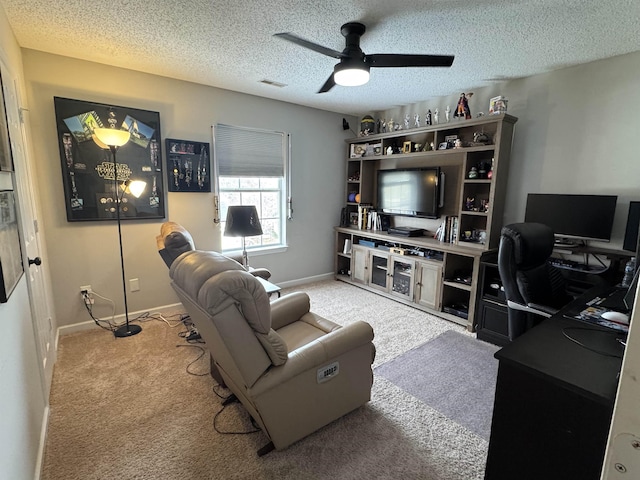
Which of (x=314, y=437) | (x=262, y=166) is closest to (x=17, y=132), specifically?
(x=262, y=166)

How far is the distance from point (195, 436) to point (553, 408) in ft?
5.74

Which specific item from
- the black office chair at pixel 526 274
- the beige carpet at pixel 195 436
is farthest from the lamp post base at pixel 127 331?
the black office chair at pixel 526 274

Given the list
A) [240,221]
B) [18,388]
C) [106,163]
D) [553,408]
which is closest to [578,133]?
[553,408]

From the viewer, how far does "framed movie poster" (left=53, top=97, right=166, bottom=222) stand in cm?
279

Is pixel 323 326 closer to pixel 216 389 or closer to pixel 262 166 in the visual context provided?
pixel 216 389

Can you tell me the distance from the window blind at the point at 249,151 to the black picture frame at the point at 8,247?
2226 mm

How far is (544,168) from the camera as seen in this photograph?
9.98 ft

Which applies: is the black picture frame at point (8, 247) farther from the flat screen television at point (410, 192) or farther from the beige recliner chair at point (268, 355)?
the flat screen television at point (410, 192)

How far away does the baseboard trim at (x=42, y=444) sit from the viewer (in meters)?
1.51

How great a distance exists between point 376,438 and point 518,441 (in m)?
0.80

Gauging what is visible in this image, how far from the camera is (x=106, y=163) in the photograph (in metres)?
2.96

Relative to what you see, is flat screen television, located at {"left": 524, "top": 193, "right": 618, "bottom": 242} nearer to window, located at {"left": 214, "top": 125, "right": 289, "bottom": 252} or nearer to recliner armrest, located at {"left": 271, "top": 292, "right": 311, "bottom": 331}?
recliner armrest, located at {"left": 271, "top": 292, "right": 311, "bottom": 331}

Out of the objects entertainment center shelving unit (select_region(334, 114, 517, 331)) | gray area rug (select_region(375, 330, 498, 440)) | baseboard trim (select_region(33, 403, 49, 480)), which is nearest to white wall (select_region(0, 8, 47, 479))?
baseboard trim (select_region(33, 403, 49, 480))

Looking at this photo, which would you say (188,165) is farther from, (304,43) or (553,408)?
(553,408)
